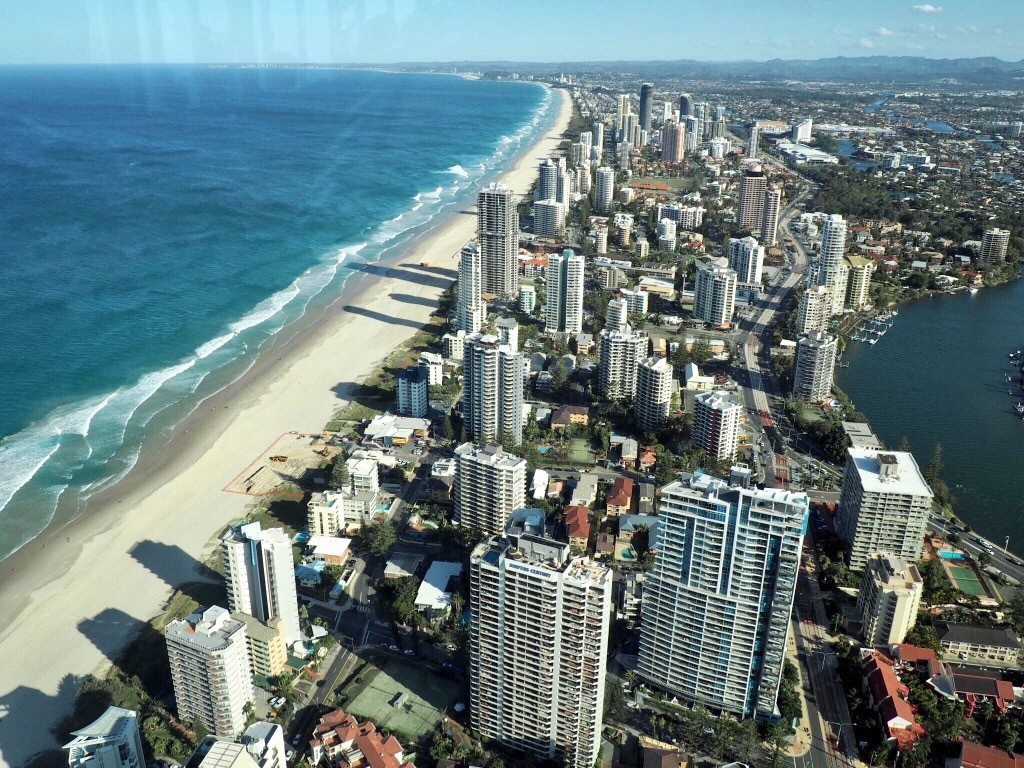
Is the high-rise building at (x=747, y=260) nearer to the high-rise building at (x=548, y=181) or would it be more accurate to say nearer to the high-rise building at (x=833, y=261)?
the high-rise building at (x=833, y=261)

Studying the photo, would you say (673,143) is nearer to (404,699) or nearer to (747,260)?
(747,260)

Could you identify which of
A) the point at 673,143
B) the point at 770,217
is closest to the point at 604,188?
the point at 770,217

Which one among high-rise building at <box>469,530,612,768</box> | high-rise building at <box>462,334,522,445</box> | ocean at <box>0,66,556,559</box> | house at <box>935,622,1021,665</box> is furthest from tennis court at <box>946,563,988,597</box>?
ocean at <box>0,66,556,559</box>

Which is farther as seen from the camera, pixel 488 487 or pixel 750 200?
pixel 750 200

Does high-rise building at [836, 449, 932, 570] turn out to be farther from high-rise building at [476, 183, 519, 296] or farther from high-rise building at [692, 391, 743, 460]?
high-rise building at [476, 183, 519, 296]

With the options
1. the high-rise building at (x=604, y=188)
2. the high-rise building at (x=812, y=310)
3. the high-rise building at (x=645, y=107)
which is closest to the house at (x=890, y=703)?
the high-rise building at (x=812, y=310)
